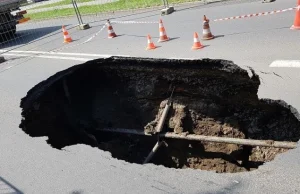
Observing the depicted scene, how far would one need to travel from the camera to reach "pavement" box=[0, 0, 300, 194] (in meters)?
3.14

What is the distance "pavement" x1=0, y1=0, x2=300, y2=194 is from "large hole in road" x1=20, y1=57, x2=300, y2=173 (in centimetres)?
41

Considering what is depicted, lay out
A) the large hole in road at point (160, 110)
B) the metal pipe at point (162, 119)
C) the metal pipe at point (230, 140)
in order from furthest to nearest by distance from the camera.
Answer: the metal pipe at point (162, 119)
the large hole in road at point (160, 110)
the metal pipe at point (230, 140)

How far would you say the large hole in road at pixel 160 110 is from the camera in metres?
5.54

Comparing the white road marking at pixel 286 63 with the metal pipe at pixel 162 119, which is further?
the metal pipe at pixel 162 119

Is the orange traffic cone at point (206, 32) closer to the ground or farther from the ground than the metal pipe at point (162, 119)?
farther from the ground

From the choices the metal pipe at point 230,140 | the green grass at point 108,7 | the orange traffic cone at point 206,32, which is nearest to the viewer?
the metal pipe at point 230,140

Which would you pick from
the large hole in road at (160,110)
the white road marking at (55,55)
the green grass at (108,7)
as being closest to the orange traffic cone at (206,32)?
the large hole in road at (160,110)

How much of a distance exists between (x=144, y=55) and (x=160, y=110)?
5.28ft

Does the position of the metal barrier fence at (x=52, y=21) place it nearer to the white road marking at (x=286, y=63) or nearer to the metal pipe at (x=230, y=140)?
the metal pipe at (x=230, y=140)

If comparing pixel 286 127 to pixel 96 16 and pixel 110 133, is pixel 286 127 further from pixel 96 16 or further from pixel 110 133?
pixel 96 16

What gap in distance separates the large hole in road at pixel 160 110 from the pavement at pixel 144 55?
409mm

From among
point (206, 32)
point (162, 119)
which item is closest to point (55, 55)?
point (206, 32)

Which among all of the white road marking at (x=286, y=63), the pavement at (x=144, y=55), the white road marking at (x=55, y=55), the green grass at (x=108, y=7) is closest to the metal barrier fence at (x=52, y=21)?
the green grass at (x=108, y=7)

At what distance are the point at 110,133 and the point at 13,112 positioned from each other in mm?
1900
